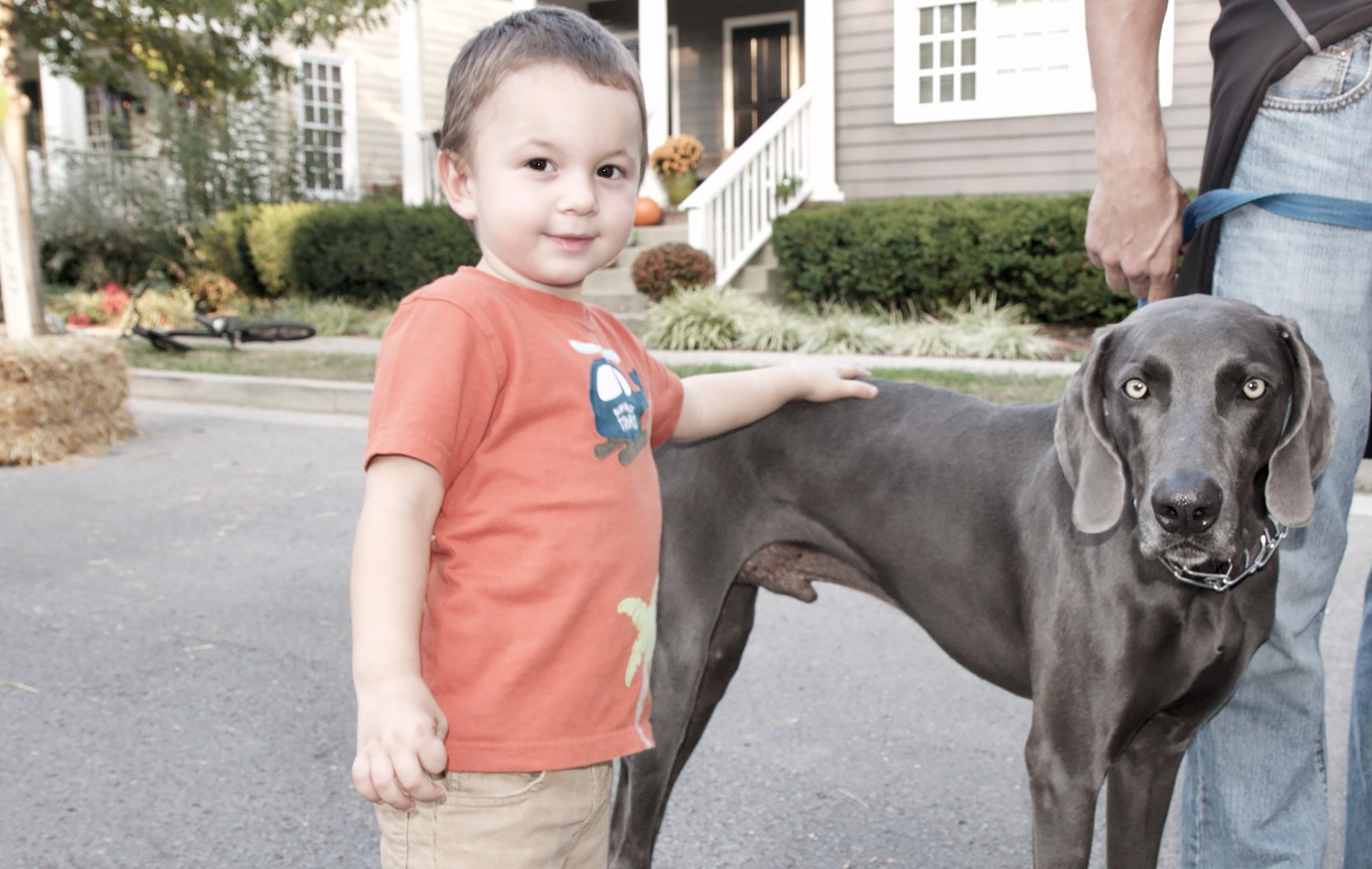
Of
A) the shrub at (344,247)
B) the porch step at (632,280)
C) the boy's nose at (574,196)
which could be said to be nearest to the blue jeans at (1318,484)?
the boy's nose at (574,196)

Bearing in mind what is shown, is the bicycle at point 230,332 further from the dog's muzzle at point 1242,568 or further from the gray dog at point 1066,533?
the dog's muzzle at point 1242,568

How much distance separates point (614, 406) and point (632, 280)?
1223 centimetres

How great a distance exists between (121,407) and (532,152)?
8.11 metres

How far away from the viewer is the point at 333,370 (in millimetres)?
11133

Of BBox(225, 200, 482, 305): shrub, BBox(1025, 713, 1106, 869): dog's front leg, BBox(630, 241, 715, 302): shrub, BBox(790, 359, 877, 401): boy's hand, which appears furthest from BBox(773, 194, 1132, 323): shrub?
BBox(1025, 713, 1106, 869): dog's front leg

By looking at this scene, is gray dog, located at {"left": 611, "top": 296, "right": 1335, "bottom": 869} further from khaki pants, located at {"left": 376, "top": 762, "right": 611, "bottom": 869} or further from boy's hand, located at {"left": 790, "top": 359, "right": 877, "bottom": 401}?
khaki pants, located at {"left": 376, "top": 762, "right": 611, "bottom": 869}

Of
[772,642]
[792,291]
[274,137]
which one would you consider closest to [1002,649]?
[772,642]

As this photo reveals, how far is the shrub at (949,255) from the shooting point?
39.9 ft

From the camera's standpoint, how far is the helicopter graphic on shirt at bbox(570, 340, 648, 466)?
78.8 inches

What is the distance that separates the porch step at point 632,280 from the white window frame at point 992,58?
239 centimetres

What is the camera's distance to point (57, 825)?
3258 mm

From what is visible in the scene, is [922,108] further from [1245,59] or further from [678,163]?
[1245,59]

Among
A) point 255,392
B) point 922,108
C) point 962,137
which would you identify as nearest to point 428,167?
point 922,108

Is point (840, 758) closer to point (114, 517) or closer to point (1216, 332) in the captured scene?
point (1216, 332)
